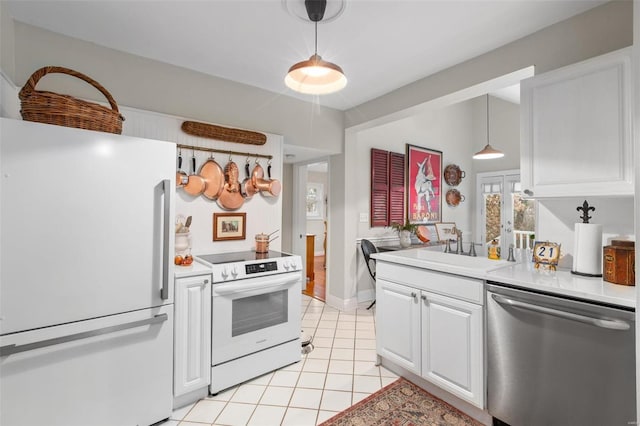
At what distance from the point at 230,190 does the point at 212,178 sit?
7.7 inches

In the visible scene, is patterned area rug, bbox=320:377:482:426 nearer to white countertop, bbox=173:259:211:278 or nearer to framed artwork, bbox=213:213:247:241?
white countertop, bbox=173:259:211:278

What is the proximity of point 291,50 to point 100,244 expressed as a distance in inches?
74.8

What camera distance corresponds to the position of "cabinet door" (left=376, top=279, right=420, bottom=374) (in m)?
2.09

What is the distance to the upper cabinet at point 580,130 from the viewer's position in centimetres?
153

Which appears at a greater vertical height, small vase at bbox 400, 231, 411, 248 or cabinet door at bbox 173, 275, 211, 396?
small vase at bbox 400, 231, 411, 248

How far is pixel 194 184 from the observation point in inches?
103

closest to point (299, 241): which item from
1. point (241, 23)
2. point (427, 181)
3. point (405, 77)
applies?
point (427, 181)

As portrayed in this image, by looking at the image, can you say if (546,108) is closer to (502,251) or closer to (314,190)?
(502,251)

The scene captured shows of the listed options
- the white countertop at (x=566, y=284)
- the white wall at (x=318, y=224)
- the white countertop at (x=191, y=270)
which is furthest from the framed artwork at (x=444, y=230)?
the white countertop at (x=191, y=270)

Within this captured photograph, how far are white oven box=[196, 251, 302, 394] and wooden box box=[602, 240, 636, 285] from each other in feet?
6.42

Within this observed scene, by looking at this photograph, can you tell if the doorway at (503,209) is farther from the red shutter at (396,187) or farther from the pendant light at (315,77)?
the pendant light at (315,77)

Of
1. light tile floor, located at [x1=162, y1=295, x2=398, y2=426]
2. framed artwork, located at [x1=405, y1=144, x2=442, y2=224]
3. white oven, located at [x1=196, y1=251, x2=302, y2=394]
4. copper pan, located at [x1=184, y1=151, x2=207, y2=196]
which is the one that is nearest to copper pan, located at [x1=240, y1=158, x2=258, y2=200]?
copper pan, located at [x1=184, y1=151, x2=207, y2=196]

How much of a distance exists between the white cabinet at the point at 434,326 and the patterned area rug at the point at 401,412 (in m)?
0.16

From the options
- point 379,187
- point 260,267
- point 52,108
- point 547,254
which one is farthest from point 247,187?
point 547,254
